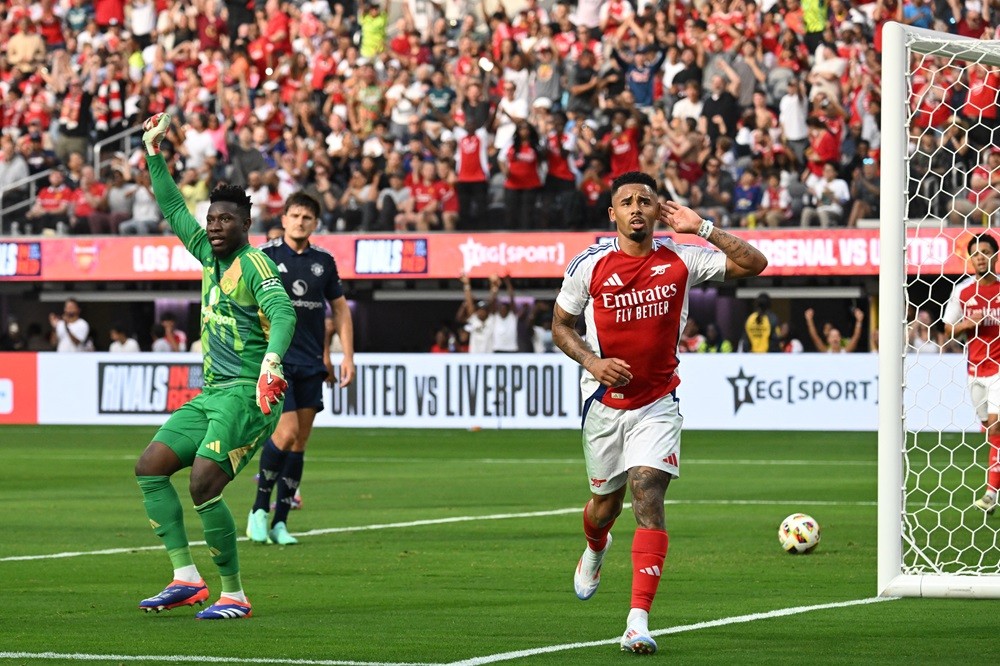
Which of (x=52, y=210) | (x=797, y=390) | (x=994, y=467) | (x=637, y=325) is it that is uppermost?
(x=52, y=210)

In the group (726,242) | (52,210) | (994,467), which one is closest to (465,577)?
(726,242)

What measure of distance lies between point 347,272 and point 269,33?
712cm

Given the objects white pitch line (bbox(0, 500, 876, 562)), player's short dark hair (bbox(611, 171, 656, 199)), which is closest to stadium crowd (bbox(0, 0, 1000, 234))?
white pitch line (bbox(0, 500, 876, 562))

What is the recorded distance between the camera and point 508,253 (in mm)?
28750

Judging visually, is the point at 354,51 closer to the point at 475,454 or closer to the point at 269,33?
the point at 269,33

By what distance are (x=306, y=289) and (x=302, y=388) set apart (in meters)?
0.70

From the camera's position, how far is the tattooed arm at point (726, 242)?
771 centimetres

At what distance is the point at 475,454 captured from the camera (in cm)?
2172

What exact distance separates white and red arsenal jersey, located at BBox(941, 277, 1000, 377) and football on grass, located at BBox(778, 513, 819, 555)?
3.47 meters

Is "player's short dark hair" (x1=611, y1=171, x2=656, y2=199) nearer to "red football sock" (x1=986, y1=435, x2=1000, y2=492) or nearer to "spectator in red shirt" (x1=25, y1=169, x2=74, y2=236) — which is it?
"red football sock" (x1=986, y1=435, x2=1000, y2=492)

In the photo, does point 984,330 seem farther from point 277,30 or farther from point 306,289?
point 277,30

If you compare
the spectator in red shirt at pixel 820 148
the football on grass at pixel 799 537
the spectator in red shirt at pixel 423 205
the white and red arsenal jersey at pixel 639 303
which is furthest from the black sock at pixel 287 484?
the spectator in red shirt at pixel 423 205

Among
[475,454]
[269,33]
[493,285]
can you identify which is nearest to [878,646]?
[475,454]

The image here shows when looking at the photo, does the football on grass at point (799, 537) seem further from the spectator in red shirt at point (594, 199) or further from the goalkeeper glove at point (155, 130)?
the spectator in red shirt at point (594, 199)
